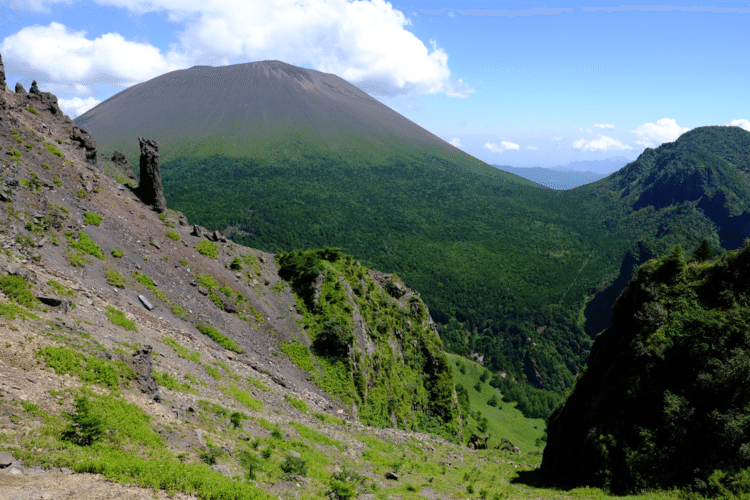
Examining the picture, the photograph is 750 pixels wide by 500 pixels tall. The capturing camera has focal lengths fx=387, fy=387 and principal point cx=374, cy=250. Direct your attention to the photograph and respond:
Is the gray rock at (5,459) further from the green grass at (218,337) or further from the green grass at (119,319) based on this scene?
A: the green grass at (218,337)

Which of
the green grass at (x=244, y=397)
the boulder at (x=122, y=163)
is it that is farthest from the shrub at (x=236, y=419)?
the boulder at (x=122, y=163)

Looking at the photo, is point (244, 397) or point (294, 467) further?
point (244, 397)

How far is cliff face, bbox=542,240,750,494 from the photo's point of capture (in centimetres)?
1484

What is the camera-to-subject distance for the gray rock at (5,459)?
24.6 feet

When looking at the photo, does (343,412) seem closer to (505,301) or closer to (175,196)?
(505,301)

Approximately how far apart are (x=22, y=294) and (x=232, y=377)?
9636mm

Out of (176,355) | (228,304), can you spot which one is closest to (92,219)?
(228,304)

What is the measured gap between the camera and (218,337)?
80.8ft

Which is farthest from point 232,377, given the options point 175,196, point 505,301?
point 175,196

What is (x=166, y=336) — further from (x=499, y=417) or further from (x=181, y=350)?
(x=499, y=417)

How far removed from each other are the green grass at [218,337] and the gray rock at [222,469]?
1449cm

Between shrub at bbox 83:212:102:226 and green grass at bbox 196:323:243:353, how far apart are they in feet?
31.7

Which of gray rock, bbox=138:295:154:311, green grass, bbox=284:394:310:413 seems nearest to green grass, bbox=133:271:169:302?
gray rock, bbox=138:295:154:311

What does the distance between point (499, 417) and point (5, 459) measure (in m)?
91.1
